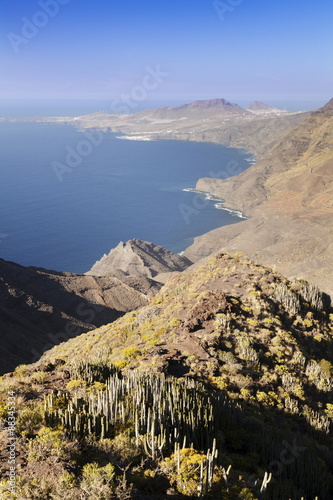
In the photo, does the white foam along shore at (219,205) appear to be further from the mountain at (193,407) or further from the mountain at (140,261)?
the mountain at (193,407)

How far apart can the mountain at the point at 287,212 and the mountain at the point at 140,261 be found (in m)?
10.8

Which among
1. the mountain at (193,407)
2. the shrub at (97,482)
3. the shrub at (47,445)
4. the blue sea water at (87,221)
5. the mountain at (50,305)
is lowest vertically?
the mountain at (50,305)

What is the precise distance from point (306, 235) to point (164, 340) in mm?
90570

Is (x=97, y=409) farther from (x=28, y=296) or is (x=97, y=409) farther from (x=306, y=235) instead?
(x=306, y=235)

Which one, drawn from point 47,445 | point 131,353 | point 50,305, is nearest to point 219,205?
point 50,305

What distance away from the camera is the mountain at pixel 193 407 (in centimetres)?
864

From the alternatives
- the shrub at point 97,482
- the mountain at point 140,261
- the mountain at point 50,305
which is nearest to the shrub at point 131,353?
the shrub at point 97,482

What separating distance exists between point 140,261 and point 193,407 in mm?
87135

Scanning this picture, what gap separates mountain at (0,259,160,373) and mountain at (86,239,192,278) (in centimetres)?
1776

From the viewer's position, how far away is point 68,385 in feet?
44.0

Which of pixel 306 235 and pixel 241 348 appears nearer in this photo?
pixel 241 348

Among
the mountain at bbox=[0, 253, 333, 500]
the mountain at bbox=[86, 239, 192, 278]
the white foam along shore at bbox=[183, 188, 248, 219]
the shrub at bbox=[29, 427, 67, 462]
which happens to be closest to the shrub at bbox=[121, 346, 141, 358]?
the mountain at bbox=[0, 253, 333, 500]

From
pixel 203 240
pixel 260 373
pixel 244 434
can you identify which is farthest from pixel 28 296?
pixel 203 240

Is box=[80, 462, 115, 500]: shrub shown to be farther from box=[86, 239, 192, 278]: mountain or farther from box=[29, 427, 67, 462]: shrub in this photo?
box=[86, 239, 192, 278]: mountain
